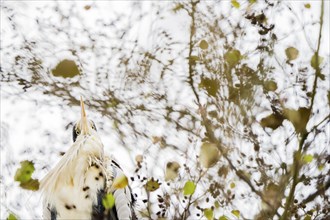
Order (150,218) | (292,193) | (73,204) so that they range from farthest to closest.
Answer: (150,218)
(292,193)
(73,204)

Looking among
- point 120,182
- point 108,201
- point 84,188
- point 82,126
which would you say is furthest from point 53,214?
point 82,126

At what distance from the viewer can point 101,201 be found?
3.70 meters

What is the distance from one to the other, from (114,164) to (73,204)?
0.56 metres

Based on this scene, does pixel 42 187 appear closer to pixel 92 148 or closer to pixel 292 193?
pixel 92 148

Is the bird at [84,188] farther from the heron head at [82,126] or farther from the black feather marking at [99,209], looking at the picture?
the heron head at [82,126]

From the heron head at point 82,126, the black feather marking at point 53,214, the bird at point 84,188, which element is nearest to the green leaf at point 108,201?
the bird at point 84,188

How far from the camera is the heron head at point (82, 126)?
→ 4.15m

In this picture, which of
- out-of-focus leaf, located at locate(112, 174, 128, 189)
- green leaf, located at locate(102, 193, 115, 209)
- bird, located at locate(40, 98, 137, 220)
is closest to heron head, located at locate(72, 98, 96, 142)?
bird, located at locate(40, 98, 137, 220)

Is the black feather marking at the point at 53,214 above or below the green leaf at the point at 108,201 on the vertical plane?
below

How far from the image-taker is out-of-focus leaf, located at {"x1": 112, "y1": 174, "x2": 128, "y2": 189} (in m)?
3.75

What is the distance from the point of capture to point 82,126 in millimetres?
4184

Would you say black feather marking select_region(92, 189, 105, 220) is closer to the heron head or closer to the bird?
the bird

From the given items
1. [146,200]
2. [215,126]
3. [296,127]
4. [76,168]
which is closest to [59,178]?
[76,168]

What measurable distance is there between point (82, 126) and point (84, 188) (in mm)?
652
